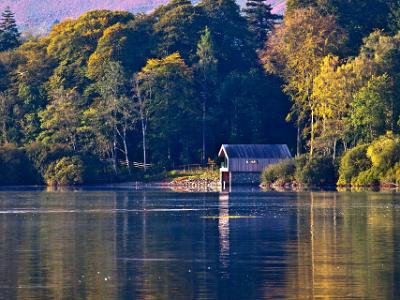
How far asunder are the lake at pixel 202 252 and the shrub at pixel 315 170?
115 ft

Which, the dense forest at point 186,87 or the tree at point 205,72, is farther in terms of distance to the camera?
the tree at point 205,72

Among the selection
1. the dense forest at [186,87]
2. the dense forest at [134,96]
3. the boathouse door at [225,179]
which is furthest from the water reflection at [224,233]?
the dense forest at [134,96]

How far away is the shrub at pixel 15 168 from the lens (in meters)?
119

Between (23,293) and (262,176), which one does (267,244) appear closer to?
(23,293)

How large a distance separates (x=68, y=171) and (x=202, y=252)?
7864cm

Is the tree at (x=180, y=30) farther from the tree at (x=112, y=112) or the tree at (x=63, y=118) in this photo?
the tree at (x=63, y=118)

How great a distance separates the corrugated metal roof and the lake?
46.8 m

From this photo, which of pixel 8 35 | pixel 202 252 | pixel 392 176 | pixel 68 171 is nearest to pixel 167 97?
pixel 68 171

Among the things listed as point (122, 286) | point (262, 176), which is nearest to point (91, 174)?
point (262, 176)

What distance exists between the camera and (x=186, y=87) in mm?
118688

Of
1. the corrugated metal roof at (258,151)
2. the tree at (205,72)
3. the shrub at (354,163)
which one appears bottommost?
the shrub at (354,163)

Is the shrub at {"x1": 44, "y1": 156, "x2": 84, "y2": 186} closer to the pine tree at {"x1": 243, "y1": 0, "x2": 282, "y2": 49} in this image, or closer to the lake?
the pine tree at {"x1": 243, "y1": 0, "x2": 282, "y2": 49}

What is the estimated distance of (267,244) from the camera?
42094mm

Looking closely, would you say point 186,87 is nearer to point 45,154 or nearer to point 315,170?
point 45,154
